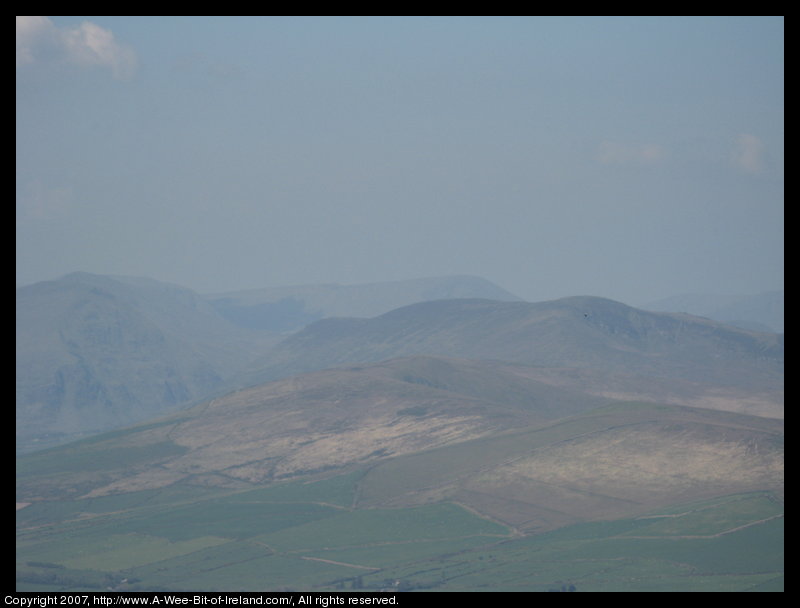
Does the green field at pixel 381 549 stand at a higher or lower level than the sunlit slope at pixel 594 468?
lower

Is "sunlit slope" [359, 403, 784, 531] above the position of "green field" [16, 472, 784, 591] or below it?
above

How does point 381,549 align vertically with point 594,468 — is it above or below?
below

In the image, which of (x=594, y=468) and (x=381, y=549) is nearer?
(x=381, y=549)

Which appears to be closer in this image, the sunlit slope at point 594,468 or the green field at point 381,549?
the green field at point 381,549

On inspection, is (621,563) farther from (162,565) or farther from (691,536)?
(162,565)

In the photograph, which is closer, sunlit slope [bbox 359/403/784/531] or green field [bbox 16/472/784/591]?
green field [bbox 16/472/784/591]
